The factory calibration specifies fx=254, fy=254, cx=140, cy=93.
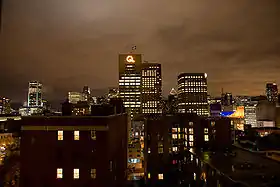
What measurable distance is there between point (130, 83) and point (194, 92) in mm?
19623

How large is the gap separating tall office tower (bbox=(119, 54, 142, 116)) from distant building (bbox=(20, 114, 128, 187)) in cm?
6667

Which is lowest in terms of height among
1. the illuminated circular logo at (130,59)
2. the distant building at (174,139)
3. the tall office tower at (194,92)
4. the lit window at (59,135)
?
the distant building at (174,139)

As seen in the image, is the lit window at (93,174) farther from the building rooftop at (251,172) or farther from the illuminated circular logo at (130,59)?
the illuminated circular logo at (130,59)

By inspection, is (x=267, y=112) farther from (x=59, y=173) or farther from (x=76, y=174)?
(x=59, y=173)

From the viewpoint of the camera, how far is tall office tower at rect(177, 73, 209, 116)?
250ft

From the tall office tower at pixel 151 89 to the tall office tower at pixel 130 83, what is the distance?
1979mm

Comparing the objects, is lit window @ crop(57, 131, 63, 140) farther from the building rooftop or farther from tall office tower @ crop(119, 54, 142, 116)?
tall office tower @ crop(119, 54, 142, 116)

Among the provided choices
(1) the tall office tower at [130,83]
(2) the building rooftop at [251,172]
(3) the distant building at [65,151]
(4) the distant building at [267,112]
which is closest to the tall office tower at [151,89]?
(1) the tall office tower at [130,83]

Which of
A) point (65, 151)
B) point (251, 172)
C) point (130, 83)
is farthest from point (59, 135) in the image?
point (130, 83)

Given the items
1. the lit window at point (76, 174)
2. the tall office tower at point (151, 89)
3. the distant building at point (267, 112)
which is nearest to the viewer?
the lit window at point (76, 174)

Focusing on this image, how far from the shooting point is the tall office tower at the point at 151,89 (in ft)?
257

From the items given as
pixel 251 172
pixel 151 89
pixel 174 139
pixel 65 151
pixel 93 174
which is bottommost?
pixel 174 139

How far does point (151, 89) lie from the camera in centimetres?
8031

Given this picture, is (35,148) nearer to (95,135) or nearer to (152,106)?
(95,135)
